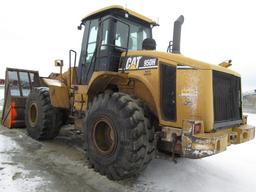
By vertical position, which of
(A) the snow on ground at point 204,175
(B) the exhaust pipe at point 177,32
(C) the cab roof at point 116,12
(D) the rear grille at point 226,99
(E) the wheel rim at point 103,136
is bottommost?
(A) the snow on ground at point 204,175

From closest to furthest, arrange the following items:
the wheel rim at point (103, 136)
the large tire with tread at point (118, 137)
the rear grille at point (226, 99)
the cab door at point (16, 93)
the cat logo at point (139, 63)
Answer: the large tire with tread at point (118, 137) → the rear grille at point (226, 99) → the cat logo at point (139, 63) → the wheel rim at point (103, 136) → the cab door at point (16, 93)

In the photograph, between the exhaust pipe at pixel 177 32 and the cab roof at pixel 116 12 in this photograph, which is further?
the cab roof at pixel 116 12

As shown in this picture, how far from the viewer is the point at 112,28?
5.57 m

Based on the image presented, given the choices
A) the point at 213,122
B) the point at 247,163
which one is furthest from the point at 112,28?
the point at 247,163

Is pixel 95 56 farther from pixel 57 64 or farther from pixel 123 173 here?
pixel 123 173

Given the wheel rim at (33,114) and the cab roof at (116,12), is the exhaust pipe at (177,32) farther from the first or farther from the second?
the wheel rim at (33,114)

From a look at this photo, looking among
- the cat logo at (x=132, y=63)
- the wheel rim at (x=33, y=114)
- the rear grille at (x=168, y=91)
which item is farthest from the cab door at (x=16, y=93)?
the rear grille at (x=168, y=91)

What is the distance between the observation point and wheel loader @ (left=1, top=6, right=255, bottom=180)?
13.5 feet

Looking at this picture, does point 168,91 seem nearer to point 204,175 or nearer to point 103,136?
point 103,136

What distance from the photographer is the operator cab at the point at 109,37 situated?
219 inches

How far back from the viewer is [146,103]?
4895 millimetres

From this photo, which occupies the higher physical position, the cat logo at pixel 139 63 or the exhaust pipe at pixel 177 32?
the exhaust pipe at pixel 177 32

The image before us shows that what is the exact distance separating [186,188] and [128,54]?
2.43 m

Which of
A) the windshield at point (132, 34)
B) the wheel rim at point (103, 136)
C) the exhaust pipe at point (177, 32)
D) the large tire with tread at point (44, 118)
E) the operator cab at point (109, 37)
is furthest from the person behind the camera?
the large tire with tread at point (44, 118)
